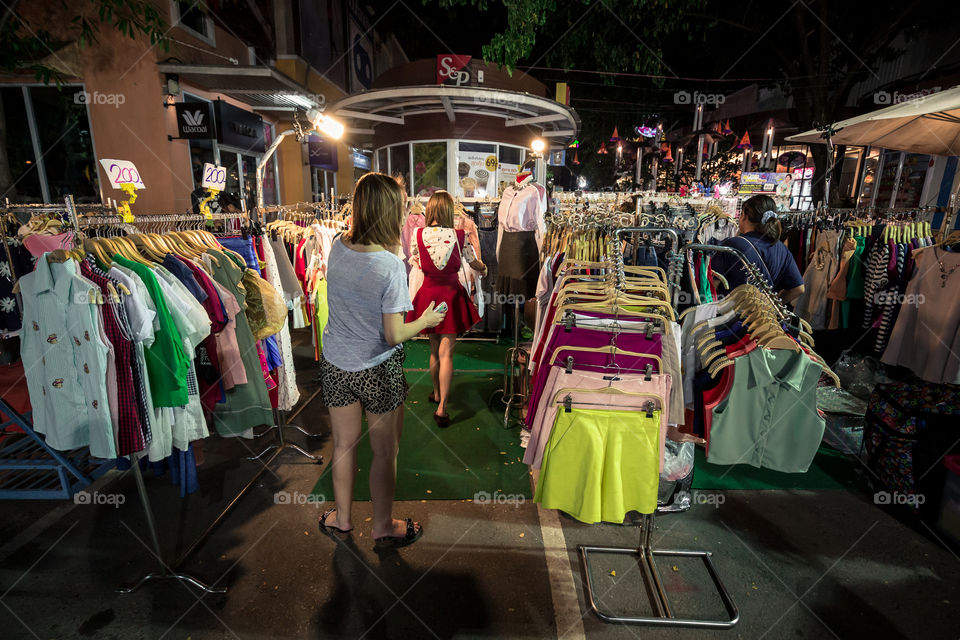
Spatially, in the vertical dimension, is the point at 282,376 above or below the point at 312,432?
above

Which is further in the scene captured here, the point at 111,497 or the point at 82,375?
the point at 111,497

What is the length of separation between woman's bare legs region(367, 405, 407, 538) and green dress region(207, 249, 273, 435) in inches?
31.2

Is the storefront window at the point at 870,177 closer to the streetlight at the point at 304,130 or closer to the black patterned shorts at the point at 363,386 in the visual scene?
the streetlight at the point at 304,130

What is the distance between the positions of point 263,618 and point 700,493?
9.71 ft

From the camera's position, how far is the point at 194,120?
24.3 feet

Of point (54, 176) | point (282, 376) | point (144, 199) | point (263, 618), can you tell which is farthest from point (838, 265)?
point (54, 176)

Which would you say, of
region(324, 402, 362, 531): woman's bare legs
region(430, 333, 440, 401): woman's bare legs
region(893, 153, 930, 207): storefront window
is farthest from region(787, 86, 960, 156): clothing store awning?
region(893, 153, 930, 207): storefront window

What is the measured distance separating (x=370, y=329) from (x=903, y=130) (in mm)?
5850

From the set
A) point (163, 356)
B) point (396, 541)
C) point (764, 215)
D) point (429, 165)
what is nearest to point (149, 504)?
point (163, 356)

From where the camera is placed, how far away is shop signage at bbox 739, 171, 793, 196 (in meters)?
6.23

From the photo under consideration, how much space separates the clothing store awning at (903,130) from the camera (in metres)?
4.09

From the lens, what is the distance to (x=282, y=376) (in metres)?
3.43

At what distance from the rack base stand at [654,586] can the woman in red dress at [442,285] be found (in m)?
1.88

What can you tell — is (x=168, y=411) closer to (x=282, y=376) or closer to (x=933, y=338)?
(x=282, y=376)
